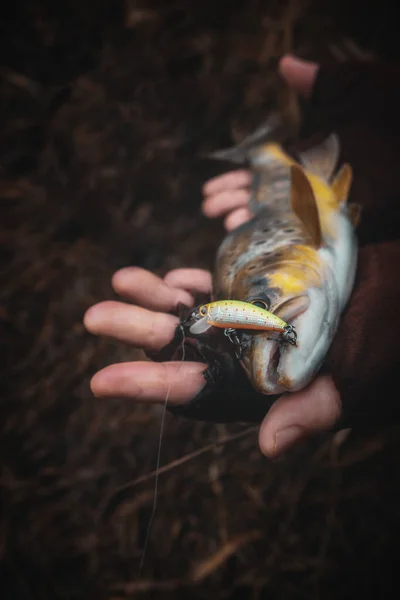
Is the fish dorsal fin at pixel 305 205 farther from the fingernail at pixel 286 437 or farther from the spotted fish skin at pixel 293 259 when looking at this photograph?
the fingernail at pixel 286 437

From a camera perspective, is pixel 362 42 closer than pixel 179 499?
No

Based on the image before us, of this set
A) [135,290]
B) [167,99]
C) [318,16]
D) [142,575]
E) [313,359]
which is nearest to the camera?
[313,359]

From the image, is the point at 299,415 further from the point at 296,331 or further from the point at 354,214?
the point at 354,214

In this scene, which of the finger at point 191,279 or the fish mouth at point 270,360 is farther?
the finger at point 191,279

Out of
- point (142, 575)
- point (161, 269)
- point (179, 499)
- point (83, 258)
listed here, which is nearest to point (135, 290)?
point (161, 269)

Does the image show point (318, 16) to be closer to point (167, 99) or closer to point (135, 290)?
point (167, 99)

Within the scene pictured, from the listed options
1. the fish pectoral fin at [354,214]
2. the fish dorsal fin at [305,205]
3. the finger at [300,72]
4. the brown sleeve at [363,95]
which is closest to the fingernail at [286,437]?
the fish dorsal fin at [305,205]

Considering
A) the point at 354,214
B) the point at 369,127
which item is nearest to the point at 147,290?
the point at 354,214
